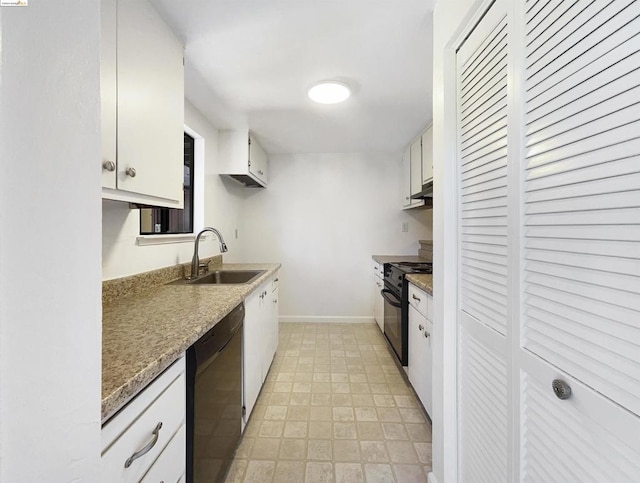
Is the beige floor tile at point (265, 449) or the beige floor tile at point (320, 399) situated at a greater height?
the beige floor tile at point (320, 399)

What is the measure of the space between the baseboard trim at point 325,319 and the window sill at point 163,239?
193 cm

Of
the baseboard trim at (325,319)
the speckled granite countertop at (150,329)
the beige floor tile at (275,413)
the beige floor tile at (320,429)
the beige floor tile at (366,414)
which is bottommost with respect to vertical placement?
the beige floor tile at (320,429)

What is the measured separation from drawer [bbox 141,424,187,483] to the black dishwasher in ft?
0.13

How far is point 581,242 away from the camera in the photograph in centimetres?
62

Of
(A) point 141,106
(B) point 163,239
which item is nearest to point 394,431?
(B) point 163,239

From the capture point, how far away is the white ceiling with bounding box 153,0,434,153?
1.32 m

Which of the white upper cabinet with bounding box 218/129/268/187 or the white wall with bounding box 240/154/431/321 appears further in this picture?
the white wall with bounding box 240/154/431/321

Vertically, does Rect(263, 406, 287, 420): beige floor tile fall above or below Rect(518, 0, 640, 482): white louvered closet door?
below

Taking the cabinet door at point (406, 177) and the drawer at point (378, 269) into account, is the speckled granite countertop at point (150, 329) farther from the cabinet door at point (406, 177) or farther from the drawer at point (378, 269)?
the cabinet door at point (406, 177)

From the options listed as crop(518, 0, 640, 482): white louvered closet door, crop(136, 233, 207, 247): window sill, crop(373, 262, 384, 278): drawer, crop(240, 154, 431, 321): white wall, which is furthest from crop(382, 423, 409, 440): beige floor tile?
crop(240, 154, 431, 321): white wall

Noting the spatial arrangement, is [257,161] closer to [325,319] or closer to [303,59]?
[303,59]

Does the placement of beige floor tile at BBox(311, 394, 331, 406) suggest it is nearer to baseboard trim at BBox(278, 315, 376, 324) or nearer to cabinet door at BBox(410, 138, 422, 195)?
baseboard trim at BBox(278, 315, 376, 324)

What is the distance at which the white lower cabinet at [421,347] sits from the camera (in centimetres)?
172

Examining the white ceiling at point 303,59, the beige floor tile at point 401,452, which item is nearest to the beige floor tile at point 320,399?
the beige floor tile at point 401,452
